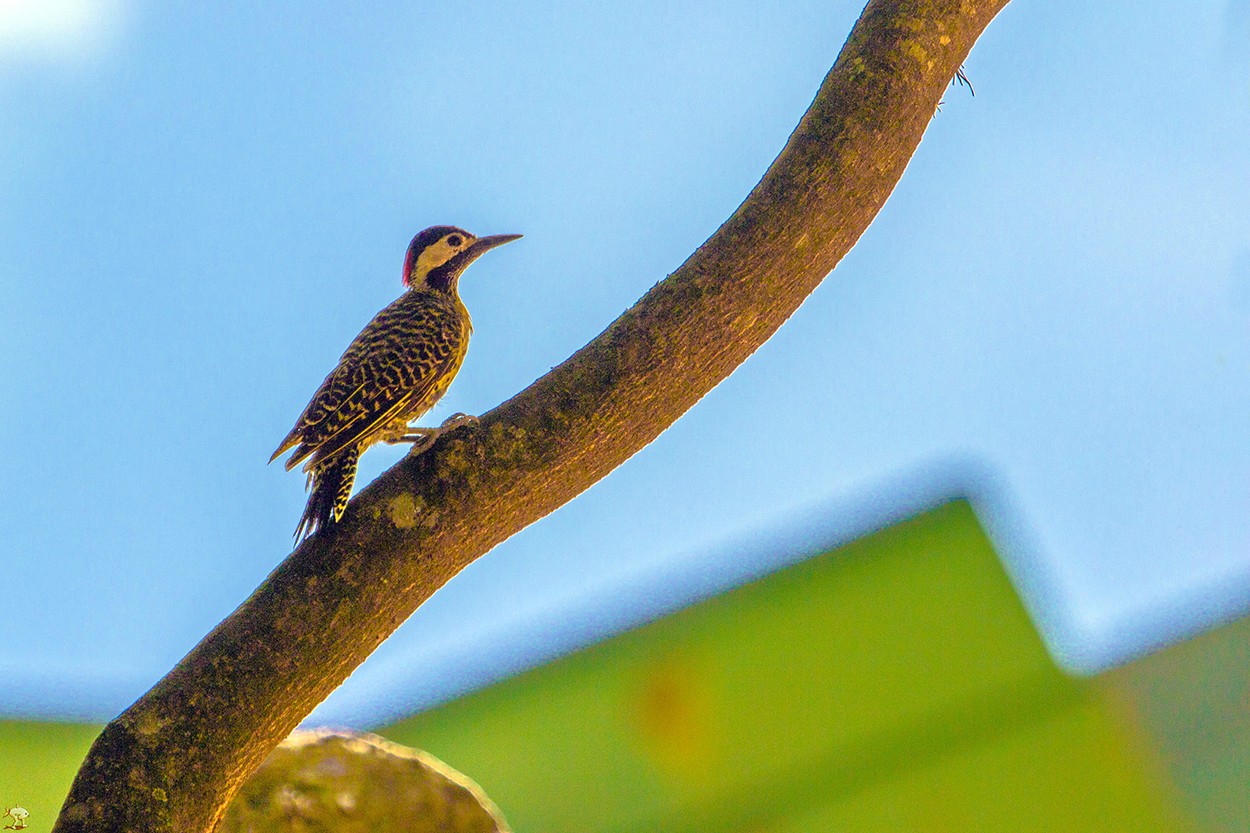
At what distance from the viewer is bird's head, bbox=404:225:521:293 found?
18.3 ft

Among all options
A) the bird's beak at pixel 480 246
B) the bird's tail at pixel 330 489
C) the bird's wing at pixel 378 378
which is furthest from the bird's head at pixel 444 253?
the bird's tail at pixel 330 489

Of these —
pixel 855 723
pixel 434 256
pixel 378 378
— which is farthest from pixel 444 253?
pixel 855 723

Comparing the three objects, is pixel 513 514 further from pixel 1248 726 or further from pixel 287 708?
pixel 1248 726

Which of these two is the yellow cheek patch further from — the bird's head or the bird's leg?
the bird's leg

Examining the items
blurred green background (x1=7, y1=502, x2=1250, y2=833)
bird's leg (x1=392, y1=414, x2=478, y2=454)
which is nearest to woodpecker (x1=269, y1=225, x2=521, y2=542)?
bird's leg (x1=392, y1=414, x2=478, y2=454)

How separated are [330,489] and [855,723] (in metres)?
5.42

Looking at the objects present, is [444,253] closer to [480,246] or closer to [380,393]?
[480,246]

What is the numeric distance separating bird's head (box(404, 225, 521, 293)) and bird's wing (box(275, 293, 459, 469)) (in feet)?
1.76

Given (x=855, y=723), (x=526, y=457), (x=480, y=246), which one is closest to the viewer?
(x=526, y=457)

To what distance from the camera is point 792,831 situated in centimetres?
754

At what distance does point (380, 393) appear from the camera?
4367mm

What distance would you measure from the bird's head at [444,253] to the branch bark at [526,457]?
6.61 feet

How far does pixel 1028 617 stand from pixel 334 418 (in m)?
5.76

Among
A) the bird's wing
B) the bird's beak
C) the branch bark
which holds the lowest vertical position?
the branch bark
